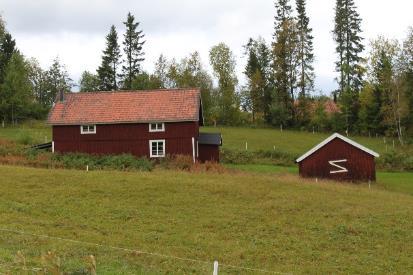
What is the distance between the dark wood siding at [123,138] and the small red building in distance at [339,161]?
9172 mm

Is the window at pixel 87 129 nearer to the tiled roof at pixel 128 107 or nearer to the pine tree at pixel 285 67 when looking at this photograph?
the tiled roof at pixel 128 107

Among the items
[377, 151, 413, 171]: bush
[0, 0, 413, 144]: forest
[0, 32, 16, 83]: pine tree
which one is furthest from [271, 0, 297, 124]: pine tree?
[0, 32, 16, 83]: pine tree

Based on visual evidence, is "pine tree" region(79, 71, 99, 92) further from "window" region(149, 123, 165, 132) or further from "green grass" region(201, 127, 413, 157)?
"window" region(149, 123, 165, 132)

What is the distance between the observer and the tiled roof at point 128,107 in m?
41.0

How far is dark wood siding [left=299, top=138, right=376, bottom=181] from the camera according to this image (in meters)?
37.5

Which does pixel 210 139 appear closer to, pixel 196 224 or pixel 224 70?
pixel 196 224

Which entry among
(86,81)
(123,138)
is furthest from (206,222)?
(86,81)

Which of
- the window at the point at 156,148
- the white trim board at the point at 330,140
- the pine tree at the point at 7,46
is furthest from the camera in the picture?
the pine tree at the point at 7,46

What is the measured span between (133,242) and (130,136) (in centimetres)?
2453

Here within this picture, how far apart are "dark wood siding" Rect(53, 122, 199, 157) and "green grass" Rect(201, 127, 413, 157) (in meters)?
11.6

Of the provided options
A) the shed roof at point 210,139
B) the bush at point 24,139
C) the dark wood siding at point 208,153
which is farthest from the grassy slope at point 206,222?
the bush at point 24,139

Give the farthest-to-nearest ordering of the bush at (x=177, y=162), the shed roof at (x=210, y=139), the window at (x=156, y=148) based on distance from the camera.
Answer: the shed roof at (x=210, y=139) < the window at (x=156, y=148) < the bush at (x=177, y=162)

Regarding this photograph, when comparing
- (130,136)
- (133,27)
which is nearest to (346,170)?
(130,136)

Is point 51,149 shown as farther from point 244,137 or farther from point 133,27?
point 133,27
